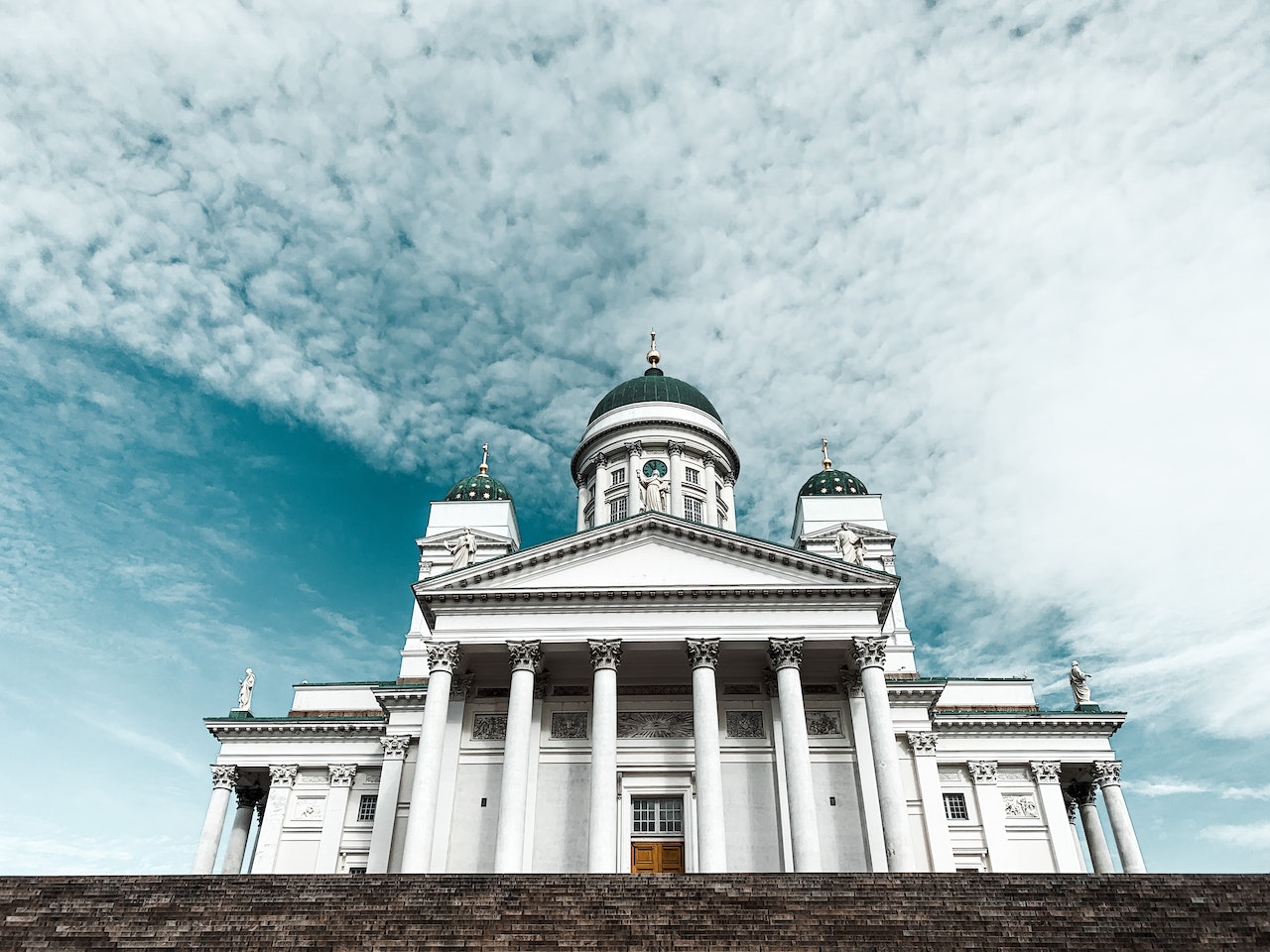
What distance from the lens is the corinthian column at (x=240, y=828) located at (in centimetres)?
3625

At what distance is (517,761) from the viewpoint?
24.5 metres

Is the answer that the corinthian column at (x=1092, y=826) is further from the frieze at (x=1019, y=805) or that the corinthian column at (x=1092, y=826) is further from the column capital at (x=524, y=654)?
the column capital at (x=524, y=654)

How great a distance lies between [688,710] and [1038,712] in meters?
16.5

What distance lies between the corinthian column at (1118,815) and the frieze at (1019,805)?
295 centimetres

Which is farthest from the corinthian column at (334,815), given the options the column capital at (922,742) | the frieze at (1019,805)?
the frieze at (1019,805)

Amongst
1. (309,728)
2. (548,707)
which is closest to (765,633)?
(548,707)

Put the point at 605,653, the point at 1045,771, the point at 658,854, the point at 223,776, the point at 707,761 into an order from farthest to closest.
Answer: the point at 223,776
the point at 1045,771
the point at 658,854
the point at 605,653
the point at 707,761

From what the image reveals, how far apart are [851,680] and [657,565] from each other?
21.7 feet

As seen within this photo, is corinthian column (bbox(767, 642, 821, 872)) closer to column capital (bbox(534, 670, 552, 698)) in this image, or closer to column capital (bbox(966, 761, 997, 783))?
column capital (bbox(534, 670, 552, 698))

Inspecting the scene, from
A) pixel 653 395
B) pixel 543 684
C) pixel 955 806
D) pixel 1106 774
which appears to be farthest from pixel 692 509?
pixel 1106 774

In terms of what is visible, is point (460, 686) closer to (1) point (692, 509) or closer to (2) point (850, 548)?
(2) point (850, 548)

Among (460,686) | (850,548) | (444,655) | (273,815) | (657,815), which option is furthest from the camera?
(273,815)

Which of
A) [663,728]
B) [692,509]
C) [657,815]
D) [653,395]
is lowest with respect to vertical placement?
[657,815]

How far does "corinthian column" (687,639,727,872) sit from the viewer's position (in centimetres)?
2262
